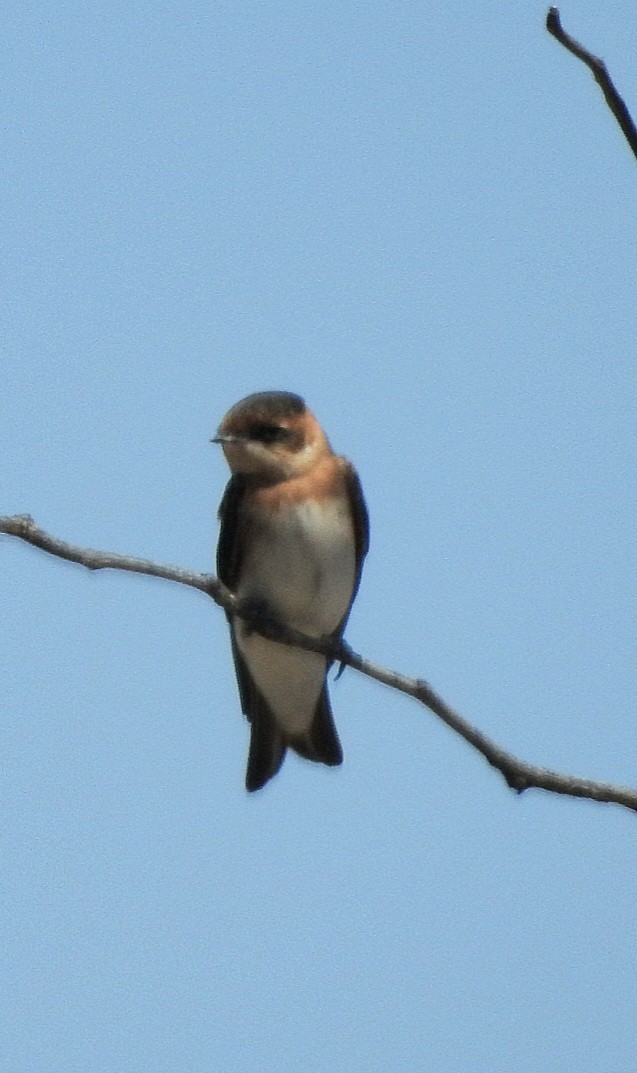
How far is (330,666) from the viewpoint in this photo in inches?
288

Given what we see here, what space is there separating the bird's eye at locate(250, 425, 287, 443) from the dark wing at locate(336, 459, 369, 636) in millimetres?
331

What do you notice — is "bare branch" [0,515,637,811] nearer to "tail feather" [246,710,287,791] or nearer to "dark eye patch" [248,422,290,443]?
"dark eye patch" [248,422,290,443]

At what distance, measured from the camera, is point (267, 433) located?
21.5 ft

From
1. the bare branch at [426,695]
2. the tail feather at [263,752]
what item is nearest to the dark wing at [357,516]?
the tail feather at [263,752]

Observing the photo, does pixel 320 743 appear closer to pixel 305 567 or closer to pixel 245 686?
pixel 245 686

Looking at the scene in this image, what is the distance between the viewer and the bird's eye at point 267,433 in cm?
655

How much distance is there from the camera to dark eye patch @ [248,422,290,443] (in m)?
6.55

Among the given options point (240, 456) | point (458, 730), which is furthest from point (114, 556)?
point (240, 456)

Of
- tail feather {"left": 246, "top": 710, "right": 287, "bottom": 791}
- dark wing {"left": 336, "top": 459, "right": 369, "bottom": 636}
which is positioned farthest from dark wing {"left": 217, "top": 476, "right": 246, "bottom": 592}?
tail feather {"left": 246, "top": 710, "right": 287, "bottom": 791}

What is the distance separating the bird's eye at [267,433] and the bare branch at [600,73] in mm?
3716

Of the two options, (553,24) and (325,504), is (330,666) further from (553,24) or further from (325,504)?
(553,24)

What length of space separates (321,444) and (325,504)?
1.08ft

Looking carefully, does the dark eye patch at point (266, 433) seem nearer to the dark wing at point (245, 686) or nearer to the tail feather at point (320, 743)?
the dark wing at point (245, 686)

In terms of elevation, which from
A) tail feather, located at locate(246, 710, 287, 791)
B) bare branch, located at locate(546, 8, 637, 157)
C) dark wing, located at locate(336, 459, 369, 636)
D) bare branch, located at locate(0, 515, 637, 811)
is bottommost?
tail feather, located at locate(246, 710, 287, 791)
